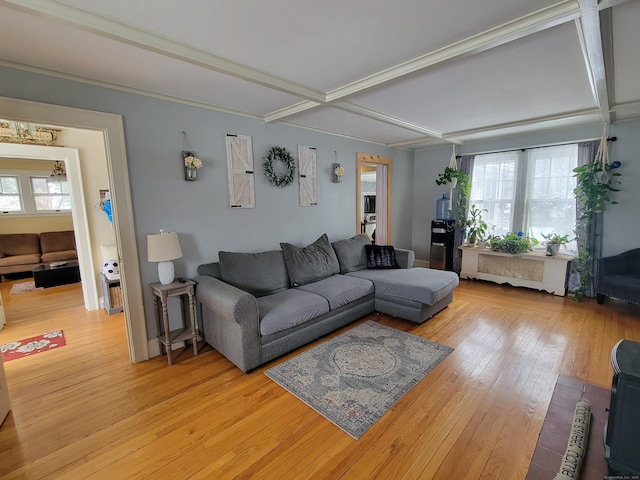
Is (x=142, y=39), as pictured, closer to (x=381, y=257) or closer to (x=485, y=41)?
(x=485, y=41)

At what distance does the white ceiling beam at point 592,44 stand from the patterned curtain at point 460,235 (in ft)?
8.08

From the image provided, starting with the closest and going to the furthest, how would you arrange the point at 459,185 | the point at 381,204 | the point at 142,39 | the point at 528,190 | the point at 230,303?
1. the point at 142,39
2. the point at 230,303
3. the point at 528,190
4. the point at 459,185
5. the point at 381,204

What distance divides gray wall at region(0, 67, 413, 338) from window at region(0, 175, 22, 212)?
608 centimetres

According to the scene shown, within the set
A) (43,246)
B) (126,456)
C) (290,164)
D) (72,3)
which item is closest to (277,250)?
(290,164)

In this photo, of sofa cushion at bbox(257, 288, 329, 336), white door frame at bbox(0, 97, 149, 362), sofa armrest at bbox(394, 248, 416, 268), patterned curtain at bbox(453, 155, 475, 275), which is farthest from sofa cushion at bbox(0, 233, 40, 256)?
patterned curtain at bbox(453, 155, 475, 275)

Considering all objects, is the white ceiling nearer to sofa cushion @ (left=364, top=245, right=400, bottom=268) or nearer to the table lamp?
the table lamp

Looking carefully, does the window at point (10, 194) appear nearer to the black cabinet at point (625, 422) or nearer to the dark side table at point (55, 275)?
the dark side table at point (55, 275)

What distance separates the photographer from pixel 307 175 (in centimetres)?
405

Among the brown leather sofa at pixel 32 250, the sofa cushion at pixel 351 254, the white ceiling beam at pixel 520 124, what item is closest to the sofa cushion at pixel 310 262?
A: the sofa cushion at pixel 351 254

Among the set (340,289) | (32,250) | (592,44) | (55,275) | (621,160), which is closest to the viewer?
(592,44)

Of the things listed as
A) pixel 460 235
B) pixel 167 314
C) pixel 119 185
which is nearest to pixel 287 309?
pixel 167 314

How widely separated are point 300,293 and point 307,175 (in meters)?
1.74

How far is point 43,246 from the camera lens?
6145 millimetres

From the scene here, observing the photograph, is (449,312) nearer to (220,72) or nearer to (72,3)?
(220,72)
